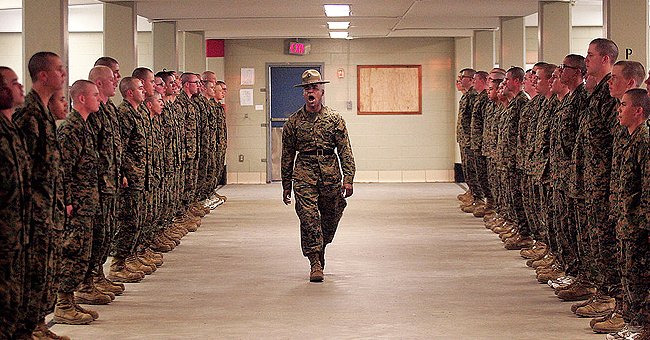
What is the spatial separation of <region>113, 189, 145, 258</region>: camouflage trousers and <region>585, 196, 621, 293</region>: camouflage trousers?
Answer: 3971 mm

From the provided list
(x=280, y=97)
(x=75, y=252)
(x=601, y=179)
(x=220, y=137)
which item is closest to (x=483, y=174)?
(x=220, y=137)

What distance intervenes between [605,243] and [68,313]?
12.0ft

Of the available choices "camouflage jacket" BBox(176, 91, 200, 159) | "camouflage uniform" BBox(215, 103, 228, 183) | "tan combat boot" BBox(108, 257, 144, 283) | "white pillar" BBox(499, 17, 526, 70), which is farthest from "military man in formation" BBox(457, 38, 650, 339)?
"camouflage uniform" BBox(215, 103, 228, 183)

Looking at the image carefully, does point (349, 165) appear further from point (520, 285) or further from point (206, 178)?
point (206, 178)

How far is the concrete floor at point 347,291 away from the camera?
7488 millimetres

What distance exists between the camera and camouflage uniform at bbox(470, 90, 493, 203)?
14453 millimetres

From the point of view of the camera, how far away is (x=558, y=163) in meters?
8.40

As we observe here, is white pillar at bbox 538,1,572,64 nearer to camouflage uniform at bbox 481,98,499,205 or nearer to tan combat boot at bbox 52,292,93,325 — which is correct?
camouflage uniform at bbox 481,98,499,205

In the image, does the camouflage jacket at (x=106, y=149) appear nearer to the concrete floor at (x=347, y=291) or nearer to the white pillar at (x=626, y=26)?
the concrete floor at (x=347, y=291)

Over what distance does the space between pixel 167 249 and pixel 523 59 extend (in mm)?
7191

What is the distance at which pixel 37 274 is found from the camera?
596 centimetres

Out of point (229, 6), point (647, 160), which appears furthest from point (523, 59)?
point (647, 160)

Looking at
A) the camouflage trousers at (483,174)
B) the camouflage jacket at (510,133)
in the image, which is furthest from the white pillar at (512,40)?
the camouflage jacket at (510,133)

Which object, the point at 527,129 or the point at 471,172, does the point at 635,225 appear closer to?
the point at 527,129
